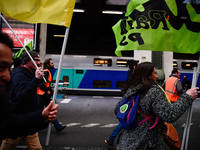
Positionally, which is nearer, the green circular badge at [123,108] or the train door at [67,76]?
the green circular badge at [123,108]

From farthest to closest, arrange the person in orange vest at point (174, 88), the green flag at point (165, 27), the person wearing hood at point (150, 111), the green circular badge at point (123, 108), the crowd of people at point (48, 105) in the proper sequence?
1. the person in orange vest at point (174, 88)
2. the green flag at point (165, 27)
3. the green circular badge at point (123, 108)
4. the person wearing hood at point (150, 111)
5. the crowd of people at point (48, 105)

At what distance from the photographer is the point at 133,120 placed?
202cm

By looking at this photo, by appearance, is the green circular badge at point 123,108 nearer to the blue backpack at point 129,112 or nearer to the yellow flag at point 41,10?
the blue backpack at point 129,112

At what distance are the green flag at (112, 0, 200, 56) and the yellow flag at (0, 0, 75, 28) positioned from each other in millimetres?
1180

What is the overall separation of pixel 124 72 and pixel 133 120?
12.9 m

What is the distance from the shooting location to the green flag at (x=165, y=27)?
10.5 ft

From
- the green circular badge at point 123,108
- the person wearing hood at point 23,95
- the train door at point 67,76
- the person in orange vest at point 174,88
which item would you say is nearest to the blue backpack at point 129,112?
the green circular badge at point 123,108

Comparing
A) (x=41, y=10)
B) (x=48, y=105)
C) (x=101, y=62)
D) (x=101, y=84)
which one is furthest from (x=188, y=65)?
(x=48, y=105)

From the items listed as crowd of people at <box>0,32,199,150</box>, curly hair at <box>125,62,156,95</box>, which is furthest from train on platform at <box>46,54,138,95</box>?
curly hair at <box>125,62,156,95</box>

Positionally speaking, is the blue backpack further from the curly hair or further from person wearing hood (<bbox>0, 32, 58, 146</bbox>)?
person wearing hood (<bbox>0, 32, 58, 146</bbox>)

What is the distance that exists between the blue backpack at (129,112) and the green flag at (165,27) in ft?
4.70

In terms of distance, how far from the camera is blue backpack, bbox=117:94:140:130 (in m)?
2.03

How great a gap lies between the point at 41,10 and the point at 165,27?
206cm

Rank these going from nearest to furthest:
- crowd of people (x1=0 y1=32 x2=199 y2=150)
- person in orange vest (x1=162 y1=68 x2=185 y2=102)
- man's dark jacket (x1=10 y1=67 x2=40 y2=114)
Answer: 1. crowd of people (x1=0 y1=32 x2=199 y2=150)
2. man's dark jacket (x1=10 y1=67 x2=40 y2=114)
3. person in orange vest (x1=162 y1=68 x2=185 y2=102)
